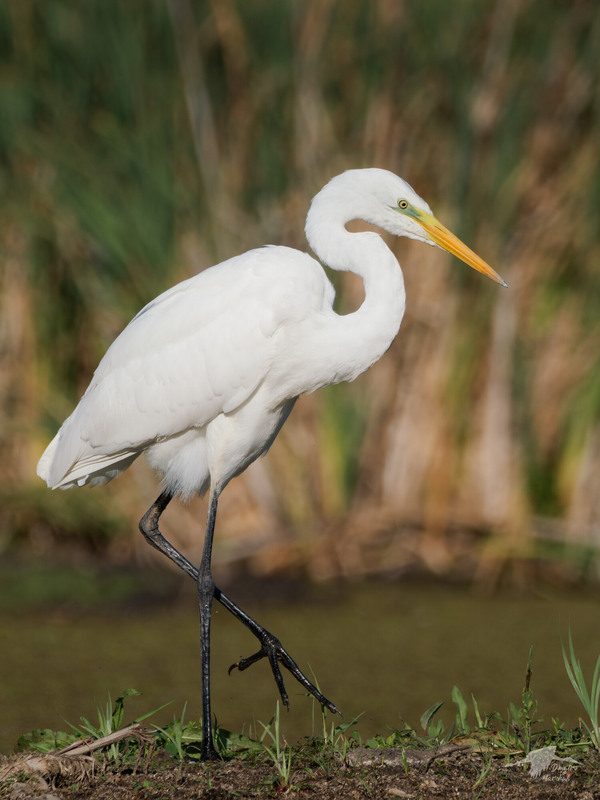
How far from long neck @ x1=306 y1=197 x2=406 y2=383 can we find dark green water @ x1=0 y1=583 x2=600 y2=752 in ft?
3.40

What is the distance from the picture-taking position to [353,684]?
3.33 metres

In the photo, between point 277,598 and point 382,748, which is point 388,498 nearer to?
point 277,598

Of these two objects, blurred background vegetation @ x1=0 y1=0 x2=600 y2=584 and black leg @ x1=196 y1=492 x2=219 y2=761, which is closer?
black leg @ x1=196 y1=492 x2=219 y2=761

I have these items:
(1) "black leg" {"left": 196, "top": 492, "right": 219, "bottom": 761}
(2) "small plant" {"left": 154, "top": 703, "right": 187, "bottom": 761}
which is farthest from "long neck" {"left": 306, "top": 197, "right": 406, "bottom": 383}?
(2) "small plant" {"left": 154, "top": 703, "right": 187, "bottom": 761}

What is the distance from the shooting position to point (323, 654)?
3570mm

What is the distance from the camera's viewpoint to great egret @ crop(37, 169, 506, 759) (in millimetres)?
2688

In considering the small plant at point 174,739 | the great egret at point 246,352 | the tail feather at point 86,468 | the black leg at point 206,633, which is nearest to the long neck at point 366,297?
the great egret at point 246,352

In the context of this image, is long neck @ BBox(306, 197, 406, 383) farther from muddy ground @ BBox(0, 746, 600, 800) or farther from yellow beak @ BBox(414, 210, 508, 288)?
muddy ground @ BBox(0, 746, 600, 800)

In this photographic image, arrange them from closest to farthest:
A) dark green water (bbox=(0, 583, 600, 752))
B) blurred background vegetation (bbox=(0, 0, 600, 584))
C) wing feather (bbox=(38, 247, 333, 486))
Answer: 1. wing feather (bbox=(38, 247, 333, 486))
2. dark green water (bbox=(0, 583, 600, 752))
3. blurred background vegetation (bbox=(0, 0, 600, 584))

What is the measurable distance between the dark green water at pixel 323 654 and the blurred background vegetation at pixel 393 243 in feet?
0.79

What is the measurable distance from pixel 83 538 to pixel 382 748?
8.34 feet

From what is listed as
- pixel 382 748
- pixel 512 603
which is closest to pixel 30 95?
pixel 512 603

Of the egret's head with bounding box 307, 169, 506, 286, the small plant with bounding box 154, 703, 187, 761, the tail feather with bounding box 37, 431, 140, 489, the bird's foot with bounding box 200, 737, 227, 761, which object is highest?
the egret's head with bounding box 307, 169, 506, 286

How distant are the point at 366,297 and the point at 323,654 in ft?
4.66
